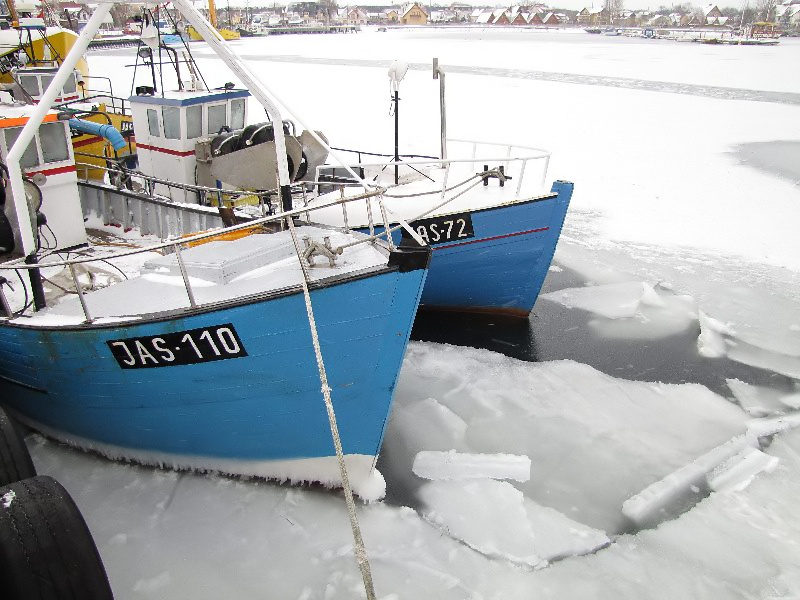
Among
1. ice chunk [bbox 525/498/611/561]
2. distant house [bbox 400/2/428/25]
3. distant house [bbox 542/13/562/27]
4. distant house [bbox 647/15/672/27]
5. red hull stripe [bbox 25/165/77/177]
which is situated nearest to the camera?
ice chunk [bbox 525/498/611/561]

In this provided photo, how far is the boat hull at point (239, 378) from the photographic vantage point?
15.5 feet

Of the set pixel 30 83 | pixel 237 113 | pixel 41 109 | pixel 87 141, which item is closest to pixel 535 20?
pixel 30 83

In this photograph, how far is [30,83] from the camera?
15.9 metres

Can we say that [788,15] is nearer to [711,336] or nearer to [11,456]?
[711,336]

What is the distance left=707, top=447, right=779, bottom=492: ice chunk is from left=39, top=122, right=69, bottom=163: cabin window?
26.7ft

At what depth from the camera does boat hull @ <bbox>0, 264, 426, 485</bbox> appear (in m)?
4.74

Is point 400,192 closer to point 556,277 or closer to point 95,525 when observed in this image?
point 556,277

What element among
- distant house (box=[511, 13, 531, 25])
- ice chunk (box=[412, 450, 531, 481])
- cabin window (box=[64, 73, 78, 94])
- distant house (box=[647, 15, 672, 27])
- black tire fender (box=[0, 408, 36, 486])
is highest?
distant house (box=[511, 13, 531, 25])

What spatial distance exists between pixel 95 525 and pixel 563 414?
4.58 metres

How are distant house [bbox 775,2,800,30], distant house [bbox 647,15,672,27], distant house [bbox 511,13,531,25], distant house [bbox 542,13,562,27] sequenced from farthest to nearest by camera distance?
distant house [bbox 542,13,562,27] < distant house [bbox 511,13,531,25] < distant house [bbox 647,15,672,27] < distant house [bbox 775,2,800,30]

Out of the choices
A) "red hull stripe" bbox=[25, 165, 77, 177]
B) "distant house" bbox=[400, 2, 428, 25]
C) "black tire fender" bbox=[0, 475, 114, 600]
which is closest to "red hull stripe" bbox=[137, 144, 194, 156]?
"red hull stripe" bbox=[25, 165, 77, 177]

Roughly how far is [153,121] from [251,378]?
22.7 ft

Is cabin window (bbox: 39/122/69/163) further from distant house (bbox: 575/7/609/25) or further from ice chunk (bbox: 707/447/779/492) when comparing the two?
distant house (bbox: 575/7/609/25)

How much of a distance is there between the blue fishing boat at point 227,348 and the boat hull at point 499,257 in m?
2.78
